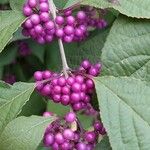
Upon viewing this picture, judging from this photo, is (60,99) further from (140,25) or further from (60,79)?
(140,25)

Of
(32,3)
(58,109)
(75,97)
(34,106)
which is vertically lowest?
(34,106)

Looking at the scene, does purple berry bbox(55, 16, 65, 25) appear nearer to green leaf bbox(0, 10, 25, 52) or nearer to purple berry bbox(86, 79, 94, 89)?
green leaf bbox(0, 10, 25, 52)

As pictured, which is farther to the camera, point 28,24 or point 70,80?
point 28,24

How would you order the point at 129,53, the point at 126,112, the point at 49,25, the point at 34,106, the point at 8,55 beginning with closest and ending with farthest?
the point at 126,112 → the point at 129,53 → the point at 49,25 → the point at 34,106 → the point at 8,55

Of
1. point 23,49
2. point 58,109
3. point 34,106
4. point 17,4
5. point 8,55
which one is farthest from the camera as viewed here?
point 23,49

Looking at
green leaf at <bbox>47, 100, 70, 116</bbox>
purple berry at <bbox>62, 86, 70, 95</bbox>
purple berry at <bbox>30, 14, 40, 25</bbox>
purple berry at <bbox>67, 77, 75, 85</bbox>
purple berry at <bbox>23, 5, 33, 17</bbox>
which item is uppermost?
purple berry at <bbox>23, 5, 33, 17</bbox>

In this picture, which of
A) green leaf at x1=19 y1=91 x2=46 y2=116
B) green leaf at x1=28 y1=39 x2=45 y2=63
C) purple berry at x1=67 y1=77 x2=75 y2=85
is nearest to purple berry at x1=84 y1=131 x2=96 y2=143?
purple berry at x1=67 y1=77 x2=75 y2=85

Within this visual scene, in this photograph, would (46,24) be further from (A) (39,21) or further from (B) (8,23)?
(B) (8,23)

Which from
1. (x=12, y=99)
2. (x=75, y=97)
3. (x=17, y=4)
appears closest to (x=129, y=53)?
(x=75, y=97)
